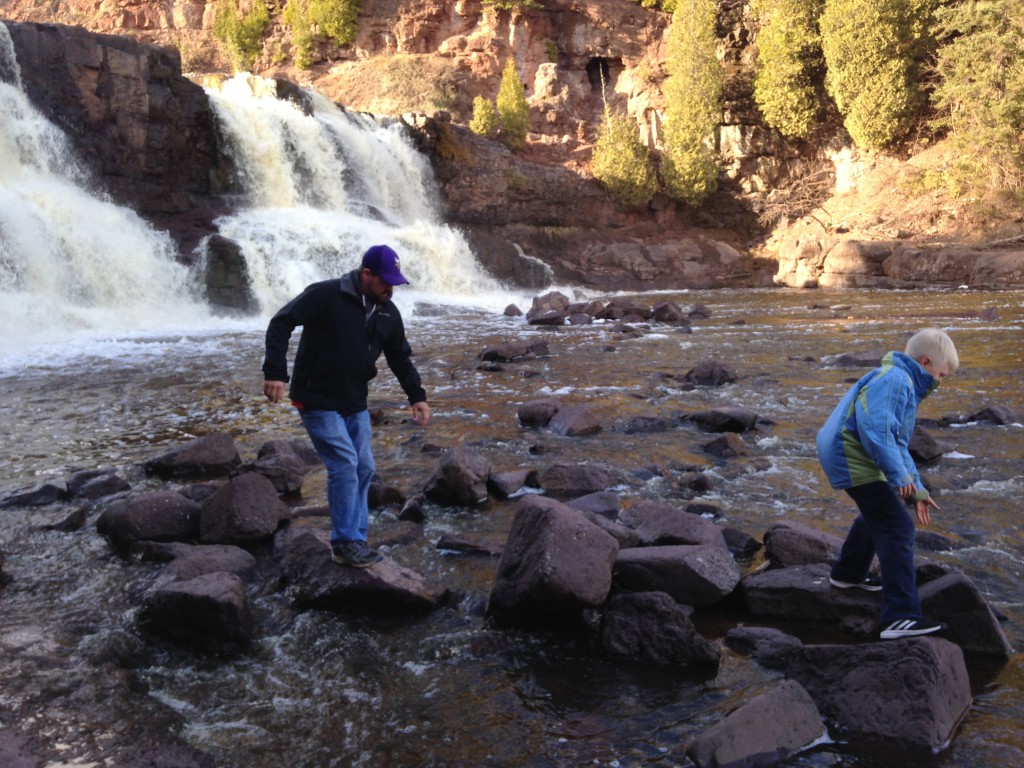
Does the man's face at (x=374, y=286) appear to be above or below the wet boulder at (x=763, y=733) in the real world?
above

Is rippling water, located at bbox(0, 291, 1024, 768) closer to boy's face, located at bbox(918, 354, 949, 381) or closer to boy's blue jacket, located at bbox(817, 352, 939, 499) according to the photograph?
boy's blue jacket, located at bbox(817, 352, 939, 499)

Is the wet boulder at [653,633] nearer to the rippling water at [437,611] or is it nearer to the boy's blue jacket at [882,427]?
the rippling water at [437,611]

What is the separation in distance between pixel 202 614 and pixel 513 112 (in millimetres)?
40770

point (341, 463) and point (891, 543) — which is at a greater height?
point (341, 463)

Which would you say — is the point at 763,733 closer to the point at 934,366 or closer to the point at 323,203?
the point at 934,366

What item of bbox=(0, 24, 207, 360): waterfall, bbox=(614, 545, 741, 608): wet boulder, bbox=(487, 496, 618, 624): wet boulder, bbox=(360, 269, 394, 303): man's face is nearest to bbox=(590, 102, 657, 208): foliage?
bbox=(0, 24, 207, 360): waterfall

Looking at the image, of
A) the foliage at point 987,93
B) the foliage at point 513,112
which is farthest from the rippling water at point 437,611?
the foliage at point 513,112

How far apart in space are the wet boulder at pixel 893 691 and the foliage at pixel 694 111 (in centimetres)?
3905

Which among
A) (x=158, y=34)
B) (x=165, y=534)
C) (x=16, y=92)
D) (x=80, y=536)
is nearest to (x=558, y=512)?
(x=165, y=534)

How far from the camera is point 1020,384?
1230 cm

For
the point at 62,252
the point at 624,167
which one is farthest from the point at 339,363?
the point at 624,167

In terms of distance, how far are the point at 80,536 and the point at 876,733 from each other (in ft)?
19.3

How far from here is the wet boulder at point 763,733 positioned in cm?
369

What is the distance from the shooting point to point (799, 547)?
579 centimetres
